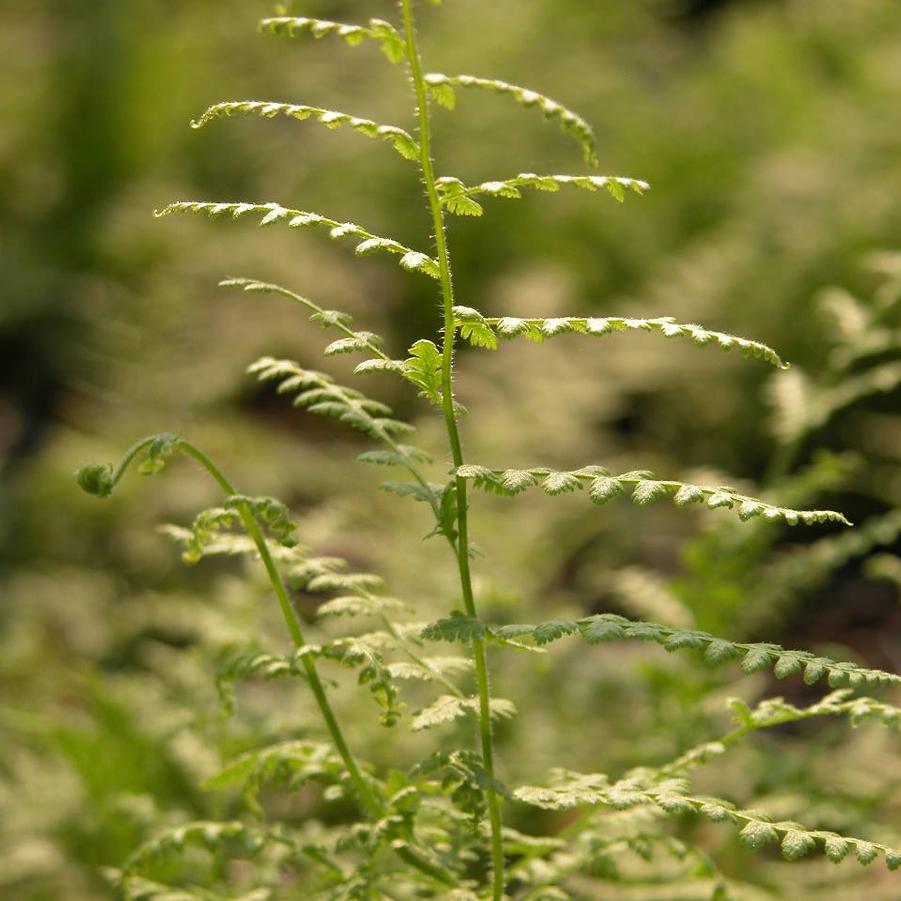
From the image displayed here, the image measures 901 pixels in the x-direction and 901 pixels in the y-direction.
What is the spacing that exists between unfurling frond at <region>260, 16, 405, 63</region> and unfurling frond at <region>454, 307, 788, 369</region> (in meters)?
0.30

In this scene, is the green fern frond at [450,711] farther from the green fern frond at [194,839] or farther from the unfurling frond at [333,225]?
the unfurling frond at [333,225]

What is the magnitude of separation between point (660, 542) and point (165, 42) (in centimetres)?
543

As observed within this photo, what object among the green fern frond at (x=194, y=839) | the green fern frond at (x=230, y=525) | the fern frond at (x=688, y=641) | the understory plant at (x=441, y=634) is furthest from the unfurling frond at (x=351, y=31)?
the green fern frond at (x=194, y=839)

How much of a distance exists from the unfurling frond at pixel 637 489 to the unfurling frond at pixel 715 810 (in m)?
0.34

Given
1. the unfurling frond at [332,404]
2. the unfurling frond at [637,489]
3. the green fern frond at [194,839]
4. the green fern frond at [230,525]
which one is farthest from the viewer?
the green fern frond at [194,839]

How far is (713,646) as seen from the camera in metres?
1.35

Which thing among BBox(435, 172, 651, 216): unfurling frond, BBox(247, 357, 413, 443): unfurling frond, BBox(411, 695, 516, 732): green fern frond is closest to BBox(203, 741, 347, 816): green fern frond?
BBox(411, 695, 516, 732): green fern frond

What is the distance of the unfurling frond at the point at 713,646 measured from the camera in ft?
4.35

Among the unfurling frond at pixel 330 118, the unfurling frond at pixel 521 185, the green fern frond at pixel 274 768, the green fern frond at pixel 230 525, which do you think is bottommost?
the green fern frond at pixel 274 768

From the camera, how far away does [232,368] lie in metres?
5.02

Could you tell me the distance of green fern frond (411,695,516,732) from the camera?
1497mm

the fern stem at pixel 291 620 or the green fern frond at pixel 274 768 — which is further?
the green fern frond at pixel 274 768

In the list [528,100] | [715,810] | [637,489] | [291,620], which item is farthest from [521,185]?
[715,810]

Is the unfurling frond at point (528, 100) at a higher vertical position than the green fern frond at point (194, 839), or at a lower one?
higher
